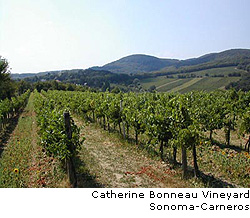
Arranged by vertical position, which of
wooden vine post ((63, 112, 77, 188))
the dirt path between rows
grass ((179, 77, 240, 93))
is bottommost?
the dirt path between rows

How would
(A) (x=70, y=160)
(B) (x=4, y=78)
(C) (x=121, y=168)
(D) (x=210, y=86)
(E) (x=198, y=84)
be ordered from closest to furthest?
(A) (x=70, y=160) < (C) (x=121, y=168) < (B) (x=4, y=78) < (D) (x=210, y=86) < (E) (x=198, y=84)

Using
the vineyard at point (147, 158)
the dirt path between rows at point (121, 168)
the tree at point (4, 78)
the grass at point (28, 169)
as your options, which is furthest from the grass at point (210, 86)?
the grass at point (28, 169)

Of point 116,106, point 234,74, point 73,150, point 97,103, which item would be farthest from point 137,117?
point 234,74

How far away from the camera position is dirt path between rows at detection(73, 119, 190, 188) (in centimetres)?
785

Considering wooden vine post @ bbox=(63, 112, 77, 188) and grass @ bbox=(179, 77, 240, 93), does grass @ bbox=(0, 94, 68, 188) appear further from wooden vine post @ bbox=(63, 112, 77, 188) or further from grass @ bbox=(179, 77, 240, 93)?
grass @ bbox=(179, 77, 240, 93)

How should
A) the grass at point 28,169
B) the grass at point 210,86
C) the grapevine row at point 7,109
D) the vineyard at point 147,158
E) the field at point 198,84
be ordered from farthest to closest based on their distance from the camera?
1. the field at point 198,84
2. the grass at point 210,86
3. the grapevine row at point 7,109
4. the grass at point 28,169
5. the vineyard at point 147,158

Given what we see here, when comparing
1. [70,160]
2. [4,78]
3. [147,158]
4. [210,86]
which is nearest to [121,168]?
[147,158]

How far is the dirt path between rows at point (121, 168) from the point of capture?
785cm

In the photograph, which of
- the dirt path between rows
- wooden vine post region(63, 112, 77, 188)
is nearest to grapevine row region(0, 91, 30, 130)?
the dirt path between rows

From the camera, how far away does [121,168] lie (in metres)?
9.39

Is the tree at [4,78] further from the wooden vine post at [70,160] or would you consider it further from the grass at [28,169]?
the wooden vine post at [70,160]

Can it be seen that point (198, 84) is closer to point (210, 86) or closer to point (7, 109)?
point (210, 86)

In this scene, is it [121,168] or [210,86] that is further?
[210,86]
